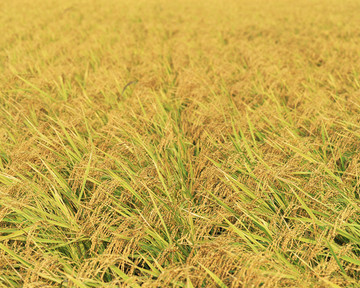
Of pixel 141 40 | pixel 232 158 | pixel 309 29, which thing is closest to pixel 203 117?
pixel 232 158

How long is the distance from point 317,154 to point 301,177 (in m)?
0.21

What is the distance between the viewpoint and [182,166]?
1.91m

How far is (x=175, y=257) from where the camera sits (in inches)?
51.5

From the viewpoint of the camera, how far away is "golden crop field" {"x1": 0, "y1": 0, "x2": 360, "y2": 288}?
3.99 feet

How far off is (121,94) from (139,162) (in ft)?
4.05

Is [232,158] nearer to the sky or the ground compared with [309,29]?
nearer to the sky

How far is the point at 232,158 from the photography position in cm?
179

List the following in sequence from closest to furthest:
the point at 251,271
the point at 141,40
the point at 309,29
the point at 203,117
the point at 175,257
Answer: the point at 251,271 → the point at 175,257 → the point at 203,117 → the point at 141,40 → the point at 309,29

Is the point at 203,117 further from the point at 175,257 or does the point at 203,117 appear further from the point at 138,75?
the point at 138,75

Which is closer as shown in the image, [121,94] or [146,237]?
[146,237]

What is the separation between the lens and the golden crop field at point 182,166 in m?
1.22

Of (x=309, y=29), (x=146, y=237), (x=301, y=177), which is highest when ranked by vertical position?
(x=146, y=237)

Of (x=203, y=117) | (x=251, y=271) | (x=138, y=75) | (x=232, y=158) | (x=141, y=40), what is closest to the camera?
(x=251, y=271)

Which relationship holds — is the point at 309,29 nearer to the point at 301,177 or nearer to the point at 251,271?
the point at 301,177
